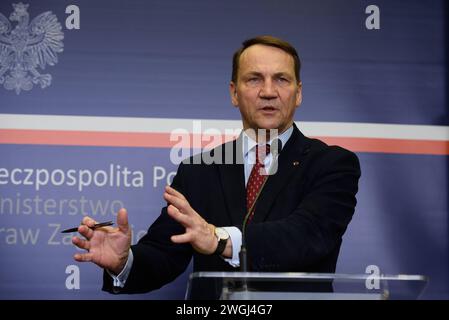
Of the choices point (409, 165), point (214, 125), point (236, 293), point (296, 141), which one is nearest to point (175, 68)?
point (214, 125)

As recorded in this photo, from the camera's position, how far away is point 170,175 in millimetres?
3561

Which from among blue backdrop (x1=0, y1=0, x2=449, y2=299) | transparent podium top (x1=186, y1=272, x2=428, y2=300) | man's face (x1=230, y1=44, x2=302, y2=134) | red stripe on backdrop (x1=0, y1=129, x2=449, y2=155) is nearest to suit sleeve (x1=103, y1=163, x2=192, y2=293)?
man's face (x1=230, y1=44, x2=302, y2=134)

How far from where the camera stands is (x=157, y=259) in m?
2.73

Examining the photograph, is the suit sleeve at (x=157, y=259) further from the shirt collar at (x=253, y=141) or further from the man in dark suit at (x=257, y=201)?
the shirt collar at (x=253, y=141)

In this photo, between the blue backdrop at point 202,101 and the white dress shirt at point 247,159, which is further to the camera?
the blue backdrop at point 202,101

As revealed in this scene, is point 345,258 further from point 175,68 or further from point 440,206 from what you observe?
point 175,68

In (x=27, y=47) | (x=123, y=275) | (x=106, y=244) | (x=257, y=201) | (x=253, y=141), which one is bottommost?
(x=123, y=275)

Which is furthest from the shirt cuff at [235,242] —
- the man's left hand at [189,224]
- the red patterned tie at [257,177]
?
the red patterned tie at [257,177]

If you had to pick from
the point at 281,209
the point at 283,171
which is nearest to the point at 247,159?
the point at 283,171

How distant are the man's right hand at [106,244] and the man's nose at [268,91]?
0.90m

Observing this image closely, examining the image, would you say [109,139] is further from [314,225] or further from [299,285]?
[299,285]

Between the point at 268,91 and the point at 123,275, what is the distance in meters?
0.93

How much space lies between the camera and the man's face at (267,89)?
2938 mm

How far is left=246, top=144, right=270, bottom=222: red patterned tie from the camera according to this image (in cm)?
280
